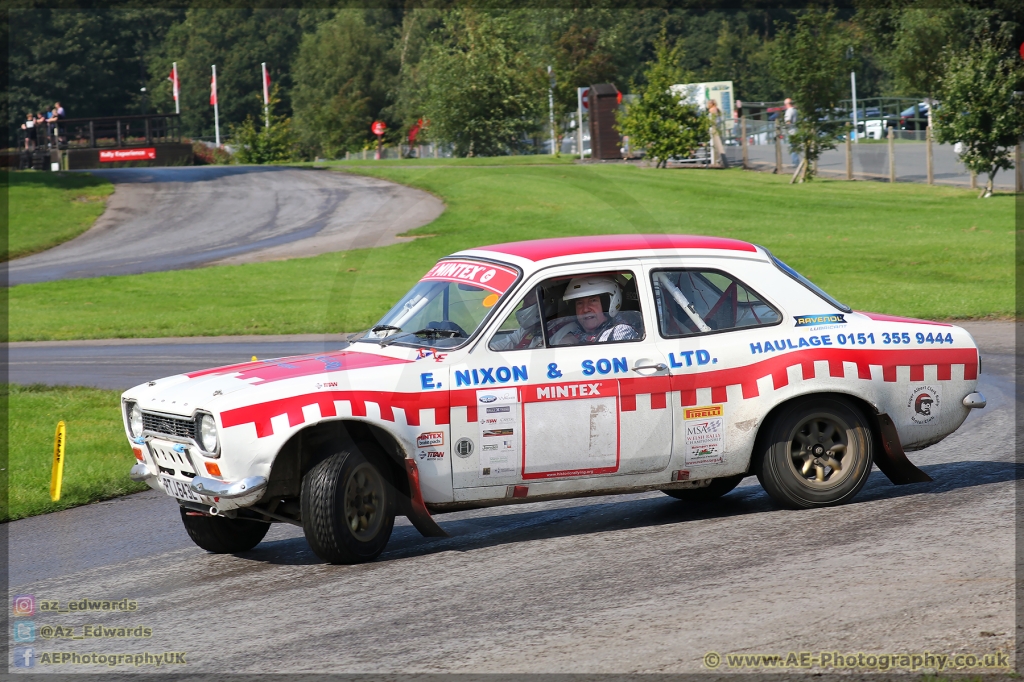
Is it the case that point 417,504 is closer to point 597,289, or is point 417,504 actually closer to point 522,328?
point 522,328

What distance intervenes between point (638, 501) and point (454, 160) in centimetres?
4160

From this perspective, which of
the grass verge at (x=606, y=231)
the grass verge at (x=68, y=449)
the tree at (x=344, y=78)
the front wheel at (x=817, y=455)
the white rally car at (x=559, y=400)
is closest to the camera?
the white rally car at (x=559, y=400)

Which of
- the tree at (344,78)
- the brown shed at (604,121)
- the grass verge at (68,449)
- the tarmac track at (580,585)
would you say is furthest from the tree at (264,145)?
the tarmac track at (580,585)

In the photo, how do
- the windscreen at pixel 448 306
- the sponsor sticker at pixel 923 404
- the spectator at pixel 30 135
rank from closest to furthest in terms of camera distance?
the windscreen at pixel 448 306
the sponsor sticker at pixel 923 404
the spectator at pixel 30 135

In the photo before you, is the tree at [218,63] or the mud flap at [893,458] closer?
the mud flap at [893,458]

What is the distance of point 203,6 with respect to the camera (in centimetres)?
10325

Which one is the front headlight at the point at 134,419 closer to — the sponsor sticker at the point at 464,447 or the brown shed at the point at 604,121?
the sponsor sticker at the point at 464,447

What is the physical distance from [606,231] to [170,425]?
888 inches

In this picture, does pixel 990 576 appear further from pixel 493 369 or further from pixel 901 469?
pixel 493 369

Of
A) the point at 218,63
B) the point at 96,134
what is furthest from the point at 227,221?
the point at 218,63

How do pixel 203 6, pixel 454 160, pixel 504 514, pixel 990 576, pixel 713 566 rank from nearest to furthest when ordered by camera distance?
1. pixel 990 576
2. pixel 713 566
3. pixel 504 514
4. pixel 454 160
5. pixel 203 6

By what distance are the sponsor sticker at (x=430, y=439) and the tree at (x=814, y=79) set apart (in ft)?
109

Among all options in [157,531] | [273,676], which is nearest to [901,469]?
[273,676]

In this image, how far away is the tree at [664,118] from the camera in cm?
3850
